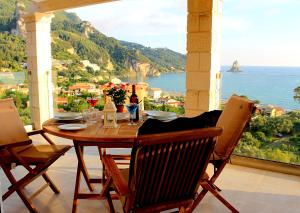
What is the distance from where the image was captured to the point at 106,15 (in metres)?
6.00

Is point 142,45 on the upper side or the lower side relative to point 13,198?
upper

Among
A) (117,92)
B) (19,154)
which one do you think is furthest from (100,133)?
(19,154)

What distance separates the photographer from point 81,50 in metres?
5.84

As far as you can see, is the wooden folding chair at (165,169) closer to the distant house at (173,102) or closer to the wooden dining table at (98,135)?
the wooden dining table at (98,135)

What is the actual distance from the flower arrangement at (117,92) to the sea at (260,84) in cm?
117

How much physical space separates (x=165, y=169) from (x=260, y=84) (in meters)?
2.55

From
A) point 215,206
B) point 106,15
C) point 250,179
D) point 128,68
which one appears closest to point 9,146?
point 215,206

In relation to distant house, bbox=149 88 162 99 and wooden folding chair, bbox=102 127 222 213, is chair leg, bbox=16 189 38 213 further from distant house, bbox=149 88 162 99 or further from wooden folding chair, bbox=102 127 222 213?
distant house, bbox=149 88 162 99

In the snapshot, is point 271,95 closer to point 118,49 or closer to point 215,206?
point 215,206

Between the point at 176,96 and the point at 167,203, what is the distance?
8.57 feet

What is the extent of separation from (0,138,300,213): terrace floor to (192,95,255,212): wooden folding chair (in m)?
0.29

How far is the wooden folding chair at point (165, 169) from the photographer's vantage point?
1.61 meters

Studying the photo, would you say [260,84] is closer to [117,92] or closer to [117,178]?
[117,92]

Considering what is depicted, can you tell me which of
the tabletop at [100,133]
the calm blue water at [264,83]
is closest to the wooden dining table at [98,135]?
the tabletop at [100,133]
